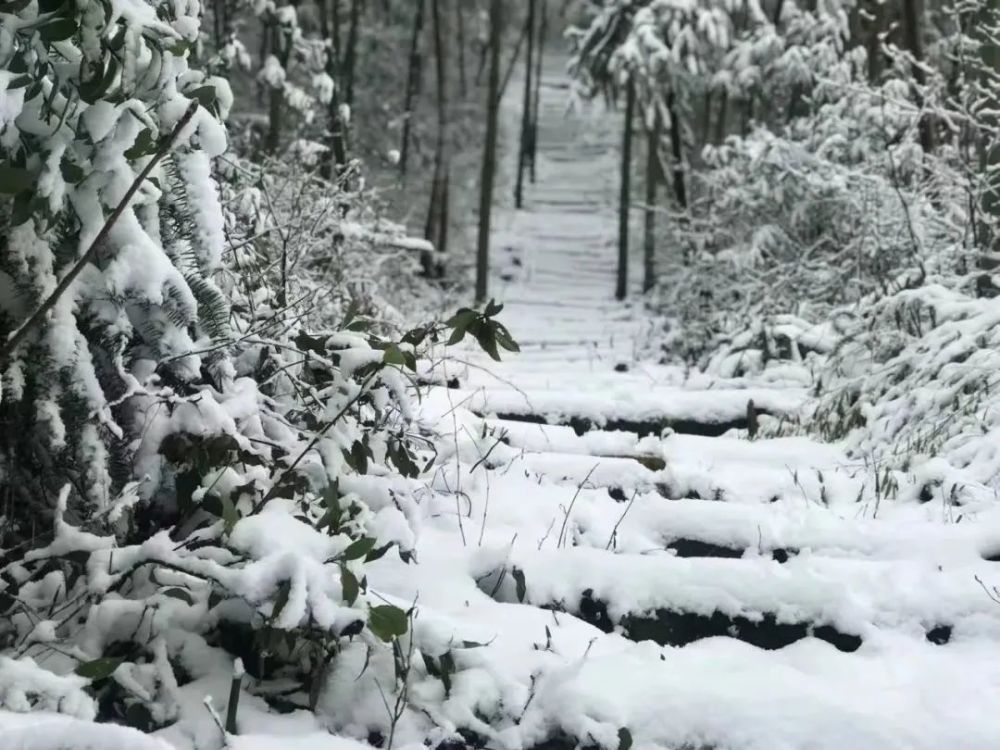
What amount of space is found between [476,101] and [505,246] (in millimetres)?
8749

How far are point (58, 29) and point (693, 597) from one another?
2050 mm

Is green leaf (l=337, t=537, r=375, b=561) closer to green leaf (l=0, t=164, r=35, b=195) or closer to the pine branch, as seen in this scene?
the pine branch

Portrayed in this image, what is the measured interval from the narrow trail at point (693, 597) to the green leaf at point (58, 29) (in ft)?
4.93

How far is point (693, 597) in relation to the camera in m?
2.57

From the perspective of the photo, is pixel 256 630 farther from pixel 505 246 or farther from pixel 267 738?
pixel 505 246

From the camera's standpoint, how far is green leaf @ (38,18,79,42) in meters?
1.97

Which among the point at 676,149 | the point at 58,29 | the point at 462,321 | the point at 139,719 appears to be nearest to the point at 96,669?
the point at 139,719

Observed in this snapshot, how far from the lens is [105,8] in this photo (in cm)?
206

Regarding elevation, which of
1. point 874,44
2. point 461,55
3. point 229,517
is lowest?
point 229,517

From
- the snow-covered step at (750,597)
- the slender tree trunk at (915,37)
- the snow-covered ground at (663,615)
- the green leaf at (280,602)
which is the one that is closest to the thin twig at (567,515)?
the snow-covered ground at (663,615)

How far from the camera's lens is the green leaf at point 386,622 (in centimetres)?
203

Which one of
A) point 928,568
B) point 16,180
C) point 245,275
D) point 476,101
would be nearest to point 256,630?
point 16,180

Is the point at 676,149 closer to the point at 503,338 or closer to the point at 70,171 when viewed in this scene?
the point at 503,338

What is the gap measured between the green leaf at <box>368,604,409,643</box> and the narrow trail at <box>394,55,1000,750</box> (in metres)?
0.24
